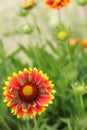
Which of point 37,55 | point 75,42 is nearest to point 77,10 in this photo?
point 75,42

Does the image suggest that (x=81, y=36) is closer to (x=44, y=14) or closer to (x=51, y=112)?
(x=44, y=14)

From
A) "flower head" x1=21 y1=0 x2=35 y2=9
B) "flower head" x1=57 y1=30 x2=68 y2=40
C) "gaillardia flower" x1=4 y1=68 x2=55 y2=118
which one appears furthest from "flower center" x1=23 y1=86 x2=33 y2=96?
"flower head" x1=21 y1=0 x2=35 y2=9

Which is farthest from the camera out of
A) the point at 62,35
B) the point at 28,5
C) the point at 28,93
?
the point at 28,5

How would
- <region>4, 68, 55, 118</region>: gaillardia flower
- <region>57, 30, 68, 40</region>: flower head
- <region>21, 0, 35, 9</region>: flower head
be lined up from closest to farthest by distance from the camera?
<region>4, 68, 55, 118</region>: gaillardia flower
<region>57, 30, 68, 40</region>: flower head
<region>21, 0, 35, 9</region>: flower head

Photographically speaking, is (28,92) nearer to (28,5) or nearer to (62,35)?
(62,35)

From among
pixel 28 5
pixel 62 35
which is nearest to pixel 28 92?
pixel 62 35

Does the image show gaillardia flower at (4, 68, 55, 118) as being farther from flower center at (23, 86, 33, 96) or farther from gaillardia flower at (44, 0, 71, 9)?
gaillardia flower at (44, 0, 71, 9)

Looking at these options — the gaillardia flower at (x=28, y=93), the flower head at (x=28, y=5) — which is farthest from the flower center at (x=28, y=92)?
the flower head at (x=28, y=5)

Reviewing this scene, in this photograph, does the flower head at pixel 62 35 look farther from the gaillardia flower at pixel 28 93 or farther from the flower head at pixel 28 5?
the gaillardia flower at pixel 28 93
